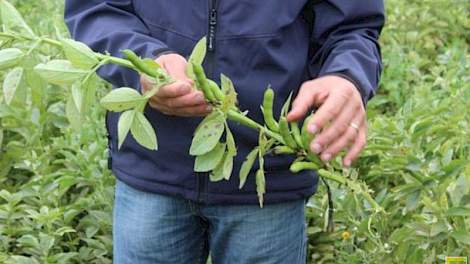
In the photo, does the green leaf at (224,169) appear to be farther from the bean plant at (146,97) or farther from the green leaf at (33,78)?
the green leaf at (33,78)

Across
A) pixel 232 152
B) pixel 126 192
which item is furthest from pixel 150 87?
pixel 126 192

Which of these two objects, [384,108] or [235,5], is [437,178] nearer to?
[235,5]

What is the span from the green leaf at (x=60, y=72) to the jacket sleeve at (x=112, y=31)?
9.0 inches

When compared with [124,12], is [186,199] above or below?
below

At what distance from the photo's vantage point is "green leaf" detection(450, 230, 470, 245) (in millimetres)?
1803

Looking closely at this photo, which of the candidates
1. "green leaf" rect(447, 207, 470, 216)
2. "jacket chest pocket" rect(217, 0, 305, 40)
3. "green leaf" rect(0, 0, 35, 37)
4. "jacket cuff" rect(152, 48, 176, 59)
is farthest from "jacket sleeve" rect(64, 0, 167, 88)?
"green leaf" rect(447, 207, 470, 216)

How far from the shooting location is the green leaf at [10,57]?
3.77 feet

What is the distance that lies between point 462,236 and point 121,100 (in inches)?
36.9

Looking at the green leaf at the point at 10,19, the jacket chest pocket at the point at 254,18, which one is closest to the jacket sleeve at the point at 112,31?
the jacket chest pocket at the point at 254,18

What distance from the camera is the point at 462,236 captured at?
1810 millimetres

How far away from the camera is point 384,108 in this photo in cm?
330

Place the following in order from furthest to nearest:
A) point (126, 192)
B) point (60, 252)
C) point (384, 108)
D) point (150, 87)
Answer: point (384, 108) < point (60, 252) < point (126, 192) < point (150, 87)

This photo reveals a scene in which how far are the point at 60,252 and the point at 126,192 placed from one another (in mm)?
727

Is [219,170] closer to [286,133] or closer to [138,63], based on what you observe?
[286,133]
